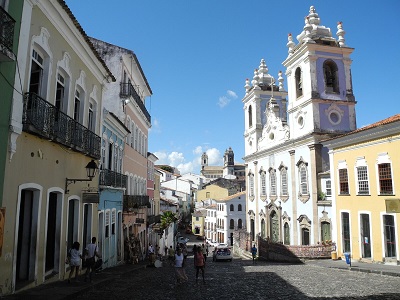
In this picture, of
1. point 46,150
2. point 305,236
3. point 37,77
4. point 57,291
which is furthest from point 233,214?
point 37,77

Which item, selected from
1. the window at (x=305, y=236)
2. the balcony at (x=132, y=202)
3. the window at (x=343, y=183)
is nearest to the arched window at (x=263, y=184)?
the window at (x=305, y=236)

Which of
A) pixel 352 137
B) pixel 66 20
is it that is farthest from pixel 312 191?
pixel 66 20

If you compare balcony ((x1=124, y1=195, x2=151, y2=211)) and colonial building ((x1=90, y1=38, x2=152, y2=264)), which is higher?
colonial building ((x1=90, y1=38, x2=152, y2=264))

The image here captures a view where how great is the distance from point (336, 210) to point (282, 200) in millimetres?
10038

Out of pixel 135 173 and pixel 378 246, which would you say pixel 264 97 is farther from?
pixel 378 246

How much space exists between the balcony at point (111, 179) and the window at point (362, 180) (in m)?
12.1

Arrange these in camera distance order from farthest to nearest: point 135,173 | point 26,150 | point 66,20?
point 135,173 → point 66,20 → point 26,150

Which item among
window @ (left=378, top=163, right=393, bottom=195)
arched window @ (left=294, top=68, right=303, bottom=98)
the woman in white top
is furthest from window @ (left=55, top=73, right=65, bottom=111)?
arched window @ (left=294, top=68, right=303, bottom=98)

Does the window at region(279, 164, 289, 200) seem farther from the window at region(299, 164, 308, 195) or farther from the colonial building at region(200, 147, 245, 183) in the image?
the colonial building at region(200, 147, 245, 183)

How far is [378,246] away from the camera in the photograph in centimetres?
1722

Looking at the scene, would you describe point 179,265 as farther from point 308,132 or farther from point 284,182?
point 284,182

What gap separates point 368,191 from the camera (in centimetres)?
1792

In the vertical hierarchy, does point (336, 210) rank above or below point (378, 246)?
above

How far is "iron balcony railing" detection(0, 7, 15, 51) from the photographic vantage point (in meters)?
6.39
